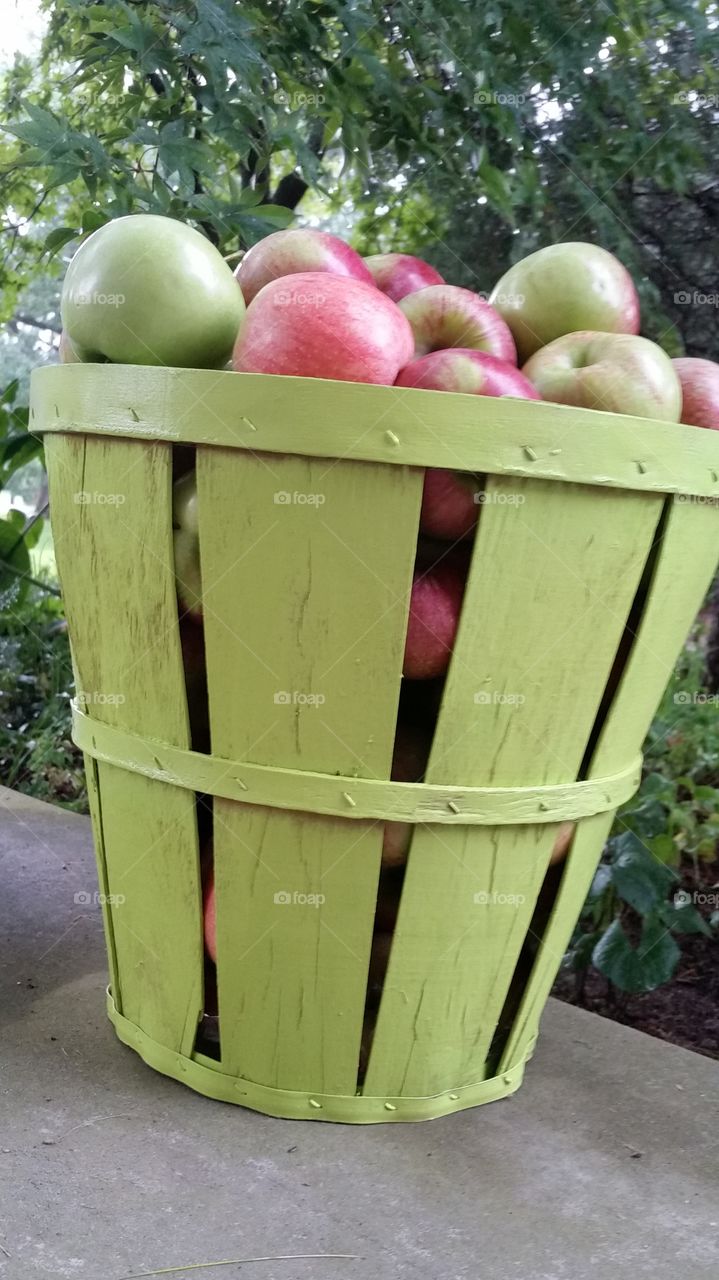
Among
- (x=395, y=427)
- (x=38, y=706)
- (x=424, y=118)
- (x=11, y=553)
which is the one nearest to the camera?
(x=395, y=427)

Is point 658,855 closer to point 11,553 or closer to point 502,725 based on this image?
point 502,725

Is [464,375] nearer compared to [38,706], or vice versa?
[464,375]

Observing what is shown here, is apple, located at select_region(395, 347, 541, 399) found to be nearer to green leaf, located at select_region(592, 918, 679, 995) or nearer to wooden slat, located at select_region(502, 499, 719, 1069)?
wooden slat, located at select_region(502, 499, 719, 1069)

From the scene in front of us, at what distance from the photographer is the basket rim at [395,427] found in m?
0.99

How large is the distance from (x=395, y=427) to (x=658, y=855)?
3.54 ft

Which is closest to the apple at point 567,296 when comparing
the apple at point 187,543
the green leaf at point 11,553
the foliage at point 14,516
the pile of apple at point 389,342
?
the pile of apple at point 389,342

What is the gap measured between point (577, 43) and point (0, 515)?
2006 mm

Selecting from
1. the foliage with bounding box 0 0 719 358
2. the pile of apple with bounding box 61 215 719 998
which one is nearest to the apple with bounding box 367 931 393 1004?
the pile of apple with bounding box 61 215 719 998

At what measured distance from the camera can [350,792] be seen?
1.10m

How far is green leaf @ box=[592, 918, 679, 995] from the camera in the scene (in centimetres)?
161

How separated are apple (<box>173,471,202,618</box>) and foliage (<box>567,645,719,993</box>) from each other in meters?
0.89

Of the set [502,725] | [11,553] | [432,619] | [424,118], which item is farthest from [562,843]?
[11,553]

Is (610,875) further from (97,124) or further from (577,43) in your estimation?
(97,124)

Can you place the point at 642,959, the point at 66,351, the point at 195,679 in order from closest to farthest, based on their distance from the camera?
1. the point at 195,679
2. the point at 66,351
3. the point at 642,959
